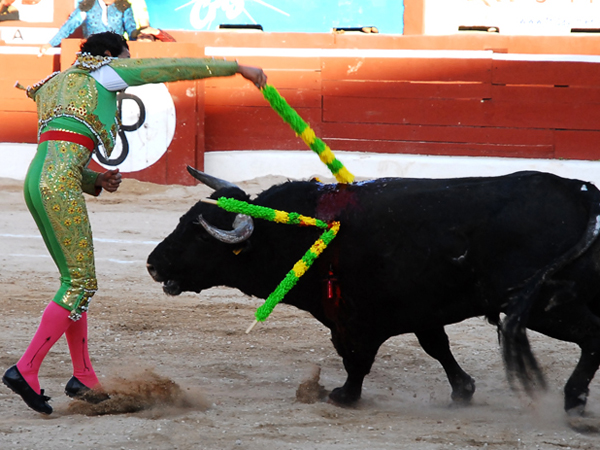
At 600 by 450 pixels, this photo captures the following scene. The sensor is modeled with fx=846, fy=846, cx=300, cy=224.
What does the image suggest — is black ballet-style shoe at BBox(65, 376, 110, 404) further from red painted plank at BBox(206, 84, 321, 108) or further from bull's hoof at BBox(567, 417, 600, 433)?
red painted plank at BBox(206, 84, 321, 108)

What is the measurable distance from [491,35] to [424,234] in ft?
16.9

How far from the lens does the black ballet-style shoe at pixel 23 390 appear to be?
2.53 metres

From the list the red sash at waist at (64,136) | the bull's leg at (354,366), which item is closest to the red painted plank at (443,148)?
the bull's leg at (354,366)

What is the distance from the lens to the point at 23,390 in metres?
2.53

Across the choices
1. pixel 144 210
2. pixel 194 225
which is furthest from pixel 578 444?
pixel 144 210

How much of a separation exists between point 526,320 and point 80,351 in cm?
141

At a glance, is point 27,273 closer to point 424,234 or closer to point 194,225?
point 194,225

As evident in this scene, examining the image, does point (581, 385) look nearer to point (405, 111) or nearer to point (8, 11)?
point (405, 111)

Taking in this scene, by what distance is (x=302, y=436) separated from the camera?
2416 millimetres

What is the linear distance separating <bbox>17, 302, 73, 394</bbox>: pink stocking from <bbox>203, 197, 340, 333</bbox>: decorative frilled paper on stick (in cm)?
60

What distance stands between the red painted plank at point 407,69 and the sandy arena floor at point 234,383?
3397 mm

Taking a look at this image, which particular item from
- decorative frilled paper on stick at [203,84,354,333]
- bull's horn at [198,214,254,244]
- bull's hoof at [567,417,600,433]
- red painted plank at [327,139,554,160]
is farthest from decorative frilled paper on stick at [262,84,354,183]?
red painted plank at [327,139,554,160]

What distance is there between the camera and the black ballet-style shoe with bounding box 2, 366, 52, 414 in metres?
2.53

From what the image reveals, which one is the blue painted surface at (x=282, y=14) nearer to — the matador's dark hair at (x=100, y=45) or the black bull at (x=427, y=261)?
the black bull at (x=427, y=261)
